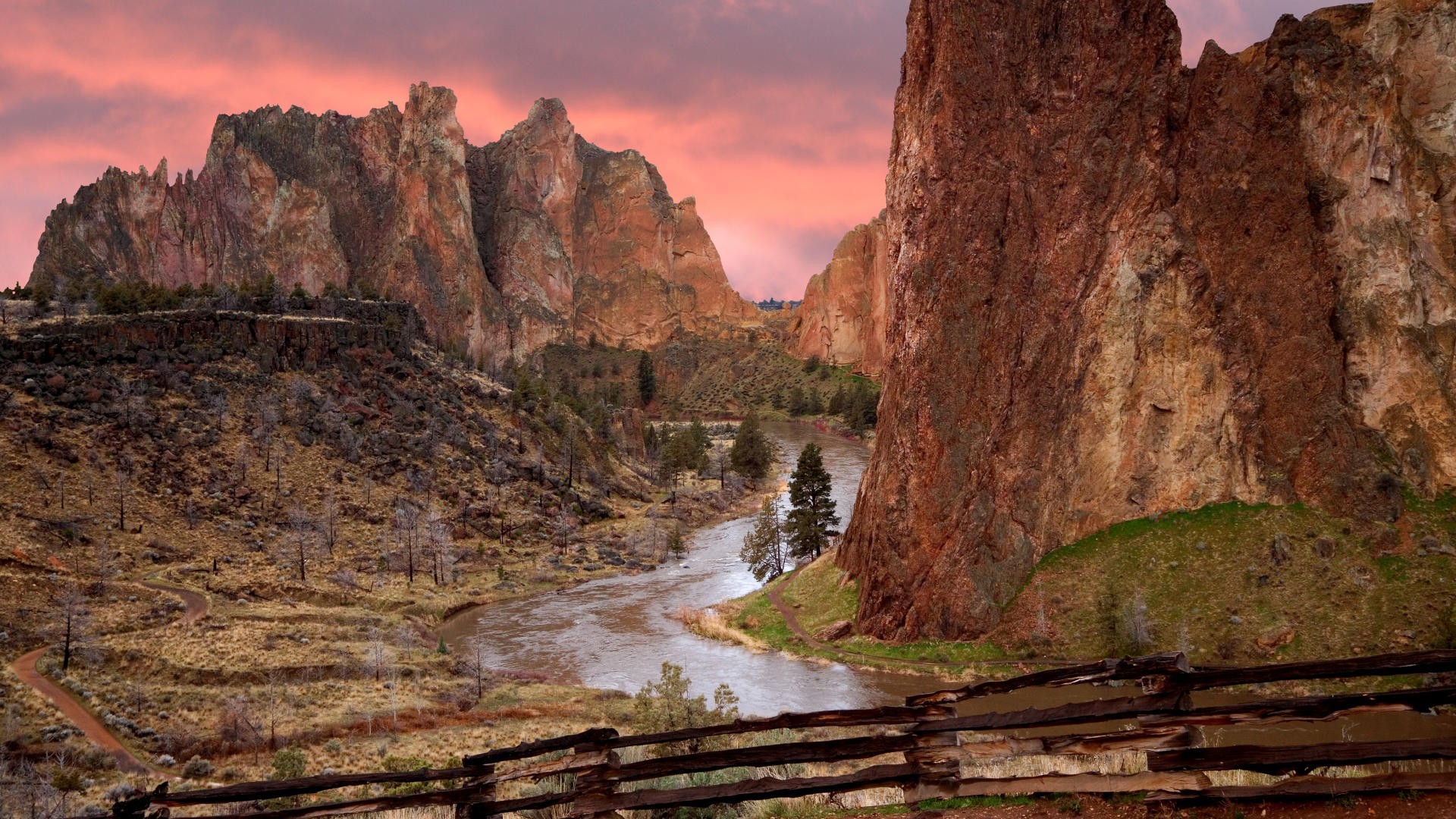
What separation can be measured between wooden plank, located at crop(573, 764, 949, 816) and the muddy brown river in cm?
1494

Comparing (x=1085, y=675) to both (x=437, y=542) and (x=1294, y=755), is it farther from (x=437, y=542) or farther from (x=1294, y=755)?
(x=437, y=542)

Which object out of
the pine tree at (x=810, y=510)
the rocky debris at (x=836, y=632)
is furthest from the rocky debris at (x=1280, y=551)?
the pine tree at (x=810, y=510)

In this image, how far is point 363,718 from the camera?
37938 millimetres

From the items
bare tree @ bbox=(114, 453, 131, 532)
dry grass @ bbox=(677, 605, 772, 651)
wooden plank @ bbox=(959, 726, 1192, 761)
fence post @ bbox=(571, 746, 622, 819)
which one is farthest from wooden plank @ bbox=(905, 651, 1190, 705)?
bare tree @ bbox=(114, 453, 131, 532)

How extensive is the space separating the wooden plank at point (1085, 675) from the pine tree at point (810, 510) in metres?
54.2

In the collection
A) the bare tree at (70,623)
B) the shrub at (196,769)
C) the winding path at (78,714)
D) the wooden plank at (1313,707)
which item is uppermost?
the wooden plank at (1313,707)

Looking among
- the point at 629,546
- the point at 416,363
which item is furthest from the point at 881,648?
the point at 416,363

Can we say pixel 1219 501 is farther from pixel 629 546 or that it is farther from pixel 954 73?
pixel 629 546

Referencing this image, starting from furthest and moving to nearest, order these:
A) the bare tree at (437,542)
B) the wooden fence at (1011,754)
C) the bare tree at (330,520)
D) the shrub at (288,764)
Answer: the bare tree at (330,520), the bare tree at (437,542), the shrub at (288,764), the wooden fence at (1011,754)

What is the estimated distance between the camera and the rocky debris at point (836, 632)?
1845 inches

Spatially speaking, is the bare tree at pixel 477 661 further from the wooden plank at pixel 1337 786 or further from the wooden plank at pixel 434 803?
the wooden plank at pixel 1337 786

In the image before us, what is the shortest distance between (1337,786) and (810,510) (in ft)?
193

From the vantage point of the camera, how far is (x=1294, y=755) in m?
7.72

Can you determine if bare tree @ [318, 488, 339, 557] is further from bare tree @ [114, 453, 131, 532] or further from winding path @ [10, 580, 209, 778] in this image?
winding path @ [10, 580, 209, 778]
